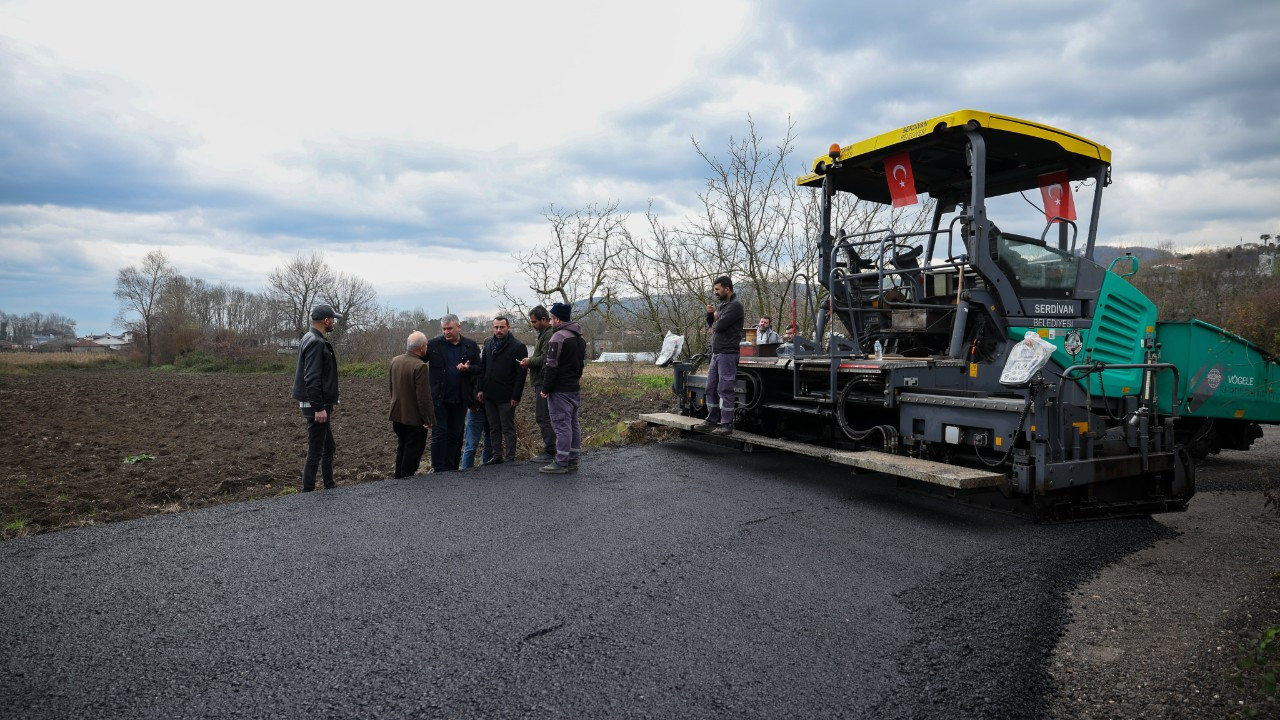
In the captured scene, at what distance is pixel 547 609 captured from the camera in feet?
11.9

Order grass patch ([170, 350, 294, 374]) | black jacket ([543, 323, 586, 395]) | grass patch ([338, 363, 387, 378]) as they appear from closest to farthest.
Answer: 1. black jacket ([543, 323, 586, 395])
2. grass patch ([338, 363, 387, 378])
3. grass patch ([170, 350, 294, 374])

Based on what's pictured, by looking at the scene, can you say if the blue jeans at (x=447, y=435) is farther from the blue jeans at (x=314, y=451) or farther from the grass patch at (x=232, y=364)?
the grass patch at (x=232, y=364)

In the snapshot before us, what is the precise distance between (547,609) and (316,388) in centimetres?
418

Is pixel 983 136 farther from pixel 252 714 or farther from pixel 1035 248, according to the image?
pixel 252 714

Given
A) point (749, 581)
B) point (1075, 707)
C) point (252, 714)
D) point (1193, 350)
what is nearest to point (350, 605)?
point (252, 714)

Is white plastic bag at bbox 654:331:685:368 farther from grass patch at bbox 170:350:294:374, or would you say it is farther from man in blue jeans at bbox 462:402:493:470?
grass patch at bbox 170:350:294:374

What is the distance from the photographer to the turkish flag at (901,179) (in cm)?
673

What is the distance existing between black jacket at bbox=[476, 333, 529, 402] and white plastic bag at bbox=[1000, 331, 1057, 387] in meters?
4.79

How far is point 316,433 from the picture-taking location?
22.4 feet

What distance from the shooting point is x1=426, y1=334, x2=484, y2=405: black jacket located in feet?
25.4

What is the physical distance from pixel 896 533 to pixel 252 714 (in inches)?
163

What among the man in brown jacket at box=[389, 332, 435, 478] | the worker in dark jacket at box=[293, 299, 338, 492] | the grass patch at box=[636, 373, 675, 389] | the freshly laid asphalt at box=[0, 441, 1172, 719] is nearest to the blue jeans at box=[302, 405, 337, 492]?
the worker in dark jacket at box=[293, 299, 338, 492]

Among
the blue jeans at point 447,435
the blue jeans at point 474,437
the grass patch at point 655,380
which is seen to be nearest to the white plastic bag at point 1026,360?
the blue jeans at point 474,437

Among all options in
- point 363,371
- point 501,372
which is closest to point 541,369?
point 501,372
